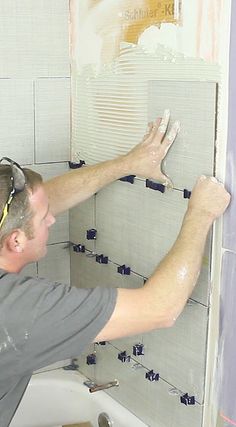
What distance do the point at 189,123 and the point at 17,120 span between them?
2.47 feet

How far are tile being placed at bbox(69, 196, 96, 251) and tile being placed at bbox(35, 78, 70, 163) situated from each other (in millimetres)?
194

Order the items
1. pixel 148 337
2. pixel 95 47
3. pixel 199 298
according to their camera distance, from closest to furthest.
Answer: pixel 199 298 < pixel 148 337 < pixel 95 47

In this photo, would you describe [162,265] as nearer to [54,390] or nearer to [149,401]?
[149,401]

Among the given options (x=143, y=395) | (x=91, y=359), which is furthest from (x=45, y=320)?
(x=91, y=359)

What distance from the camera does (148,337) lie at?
6.48 ft

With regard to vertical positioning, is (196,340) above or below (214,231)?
below

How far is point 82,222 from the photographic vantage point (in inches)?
92.2

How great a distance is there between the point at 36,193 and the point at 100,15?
29.0 inches

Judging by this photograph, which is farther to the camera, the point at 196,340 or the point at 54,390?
the point at 54,390

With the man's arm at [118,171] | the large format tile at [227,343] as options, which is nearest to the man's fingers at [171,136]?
the man's arm at [118,171]

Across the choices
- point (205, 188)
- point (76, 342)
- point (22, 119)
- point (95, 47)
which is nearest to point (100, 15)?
point (95, 47)

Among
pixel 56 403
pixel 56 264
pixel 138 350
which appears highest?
pixel 56 264

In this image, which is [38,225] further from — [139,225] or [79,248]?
[79,248]

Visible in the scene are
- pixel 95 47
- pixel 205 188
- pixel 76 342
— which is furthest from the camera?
pixel 95 47
